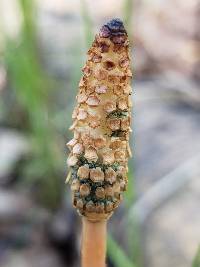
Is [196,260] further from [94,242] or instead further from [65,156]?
[65,156]

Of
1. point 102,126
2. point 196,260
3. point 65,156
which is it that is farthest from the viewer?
point 65,156

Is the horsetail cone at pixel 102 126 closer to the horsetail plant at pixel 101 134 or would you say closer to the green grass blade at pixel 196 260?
the horsetail plant at pixel 101 134

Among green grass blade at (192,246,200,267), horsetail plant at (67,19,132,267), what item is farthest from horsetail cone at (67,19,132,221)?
green grass blade at (192,246,200,267)

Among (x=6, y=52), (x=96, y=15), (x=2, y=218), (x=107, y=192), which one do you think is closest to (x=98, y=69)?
(x=107, y=192)

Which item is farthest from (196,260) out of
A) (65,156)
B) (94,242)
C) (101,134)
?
(65,156)

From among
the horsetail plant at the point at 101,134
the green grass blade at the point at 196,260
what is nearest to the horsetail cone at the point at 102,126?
the horsetail plant at the point at 101,134

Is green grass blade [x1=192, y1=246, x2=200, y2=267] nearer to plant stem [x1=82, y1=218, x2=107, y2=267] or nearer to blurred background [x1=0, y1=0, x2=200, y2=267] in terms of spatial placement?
blurred background [x1=0, y1=0, x2=200, y2=267]
